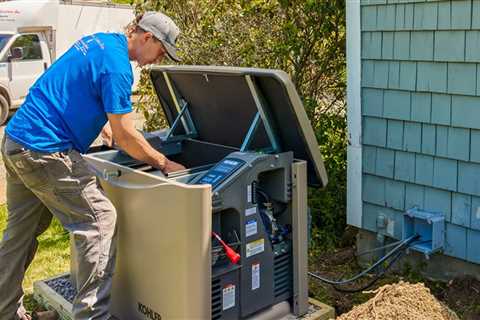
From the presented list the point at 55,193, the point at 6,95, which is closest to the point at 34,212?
the point at 55,193

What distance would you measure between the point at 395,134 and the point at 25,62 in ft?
35.7

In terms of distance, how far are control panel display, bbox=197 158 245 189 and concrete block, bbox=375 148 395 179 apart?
1545mm

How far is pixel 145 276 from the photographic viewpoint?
3.10 m

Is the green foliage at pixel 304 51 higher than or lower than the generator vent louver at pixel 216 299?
higher

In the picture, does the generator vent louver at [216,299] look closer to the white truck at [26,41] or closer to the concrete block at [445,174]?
the concrete block at [445,174]

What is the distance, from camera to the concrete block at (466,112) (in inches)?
140

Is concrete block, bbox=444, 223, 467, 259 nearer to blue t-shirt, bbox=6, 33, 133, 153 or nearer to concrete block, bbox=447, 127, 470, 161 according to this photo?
concrete block, bbox=447, 127, 470, 161

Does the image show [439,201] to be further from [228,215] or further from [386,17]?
[228,215]

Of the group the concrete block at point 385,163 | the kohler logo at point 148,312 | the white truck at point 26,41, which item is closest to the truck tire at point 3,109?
the white truck at point 26,41

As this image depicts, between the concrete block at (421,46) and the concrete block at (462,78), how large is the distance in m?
0.18

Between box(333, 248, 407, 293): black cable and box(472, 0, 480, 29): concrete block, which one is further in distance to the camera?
box(333, 248, 407, 293): black cable

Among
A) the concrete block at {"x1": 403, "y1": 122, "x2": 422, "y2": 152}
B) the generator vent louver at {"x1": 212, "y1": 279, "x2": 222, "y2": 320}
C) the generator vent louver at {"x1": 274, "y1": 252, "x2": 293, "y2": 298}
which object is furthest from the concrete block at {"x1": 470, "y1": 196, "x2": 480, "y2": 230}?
the generator vent louver at {"x1": 212, "y1": 279, "x2": 222, "y2": 320}

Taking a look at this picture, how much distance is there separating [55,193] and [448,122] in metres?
2.39

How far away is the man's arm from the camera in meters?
2.97
